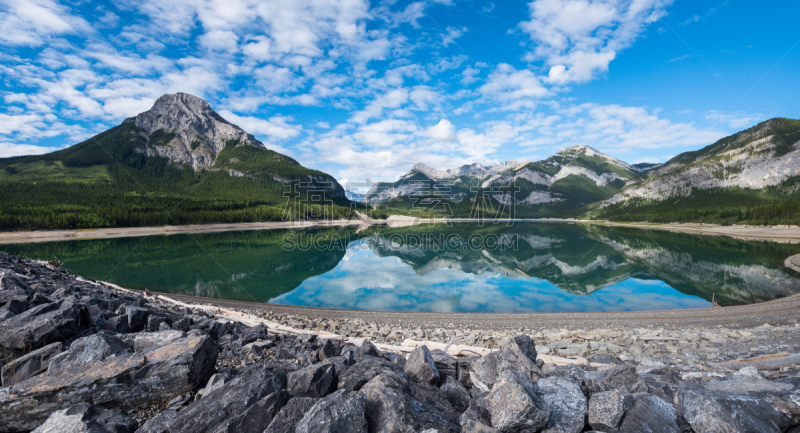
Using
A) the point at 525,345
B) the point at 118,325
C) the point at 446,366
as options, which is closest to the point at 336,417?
the point at 446,366

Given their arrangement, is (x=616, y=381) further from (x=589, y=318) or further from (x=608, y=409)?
(x=589, y=318)

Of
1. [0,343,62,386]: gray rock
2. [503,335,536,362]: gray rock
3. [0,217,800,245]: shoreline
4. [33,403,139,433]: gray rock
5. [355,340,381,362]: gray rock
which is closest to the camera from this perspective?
[33,403,139,433]: gray rock

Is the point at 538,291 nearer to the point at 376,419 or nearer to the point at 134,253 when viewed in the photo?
the point at 376,419

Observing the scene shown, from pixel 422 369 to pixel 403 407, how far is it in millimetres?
1159

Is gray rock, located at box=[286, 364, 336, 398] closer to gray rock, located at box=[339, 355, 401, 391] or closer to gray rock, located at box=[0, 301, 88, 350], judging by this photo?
gray rock, located at box=[339, 355, 401, 391]

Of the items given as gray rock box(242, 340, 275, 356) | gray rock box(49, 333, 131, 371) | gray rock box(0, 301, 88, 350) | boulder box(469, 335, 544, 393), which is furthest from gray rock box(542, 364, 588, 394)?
gray rock box(0, 301, 88, 350)

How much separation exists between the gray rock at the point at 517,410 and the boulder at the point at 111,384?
3.69 meters

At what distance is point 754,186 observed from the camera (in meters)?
136

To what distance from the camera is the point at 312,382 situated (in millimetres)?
3615

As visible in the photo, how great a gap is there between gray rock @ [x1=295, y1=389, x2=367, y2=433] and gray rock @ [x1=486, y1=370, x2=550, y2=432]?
135 centimetres

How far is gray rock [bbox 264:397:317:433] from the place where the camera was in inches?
114

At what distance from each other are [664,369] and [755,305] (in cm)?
1982

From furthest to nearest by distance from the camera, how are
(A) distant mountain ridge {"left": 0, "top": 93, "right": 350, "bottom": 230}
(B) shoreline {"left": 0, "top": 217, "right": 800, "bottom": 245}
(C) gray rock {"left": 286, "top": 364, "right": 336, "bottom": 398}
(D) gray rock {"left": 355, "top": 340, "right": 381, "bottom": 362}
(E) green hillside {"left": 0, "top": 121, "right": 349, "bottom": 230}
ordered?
(A) distant mountain ridge {"left": 0, "top": 93, "right": 350, "bottom": 230}
(E) green hillside {"left": 0, "top": 121, "right": 349, "bottom": 230}
(B) shoreline {"left": 0, "top": 217, "right": 800, "bottom": 245}
(D) gray rock {"left": 355, "top": 340, "right": 381, "bottom": 362}
(C) gray rock {"left": 286, "top": 364, "right": 336, "bottom": 398}

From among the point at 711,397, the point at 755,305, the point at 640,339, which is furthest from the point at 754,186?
the point at 711,397
